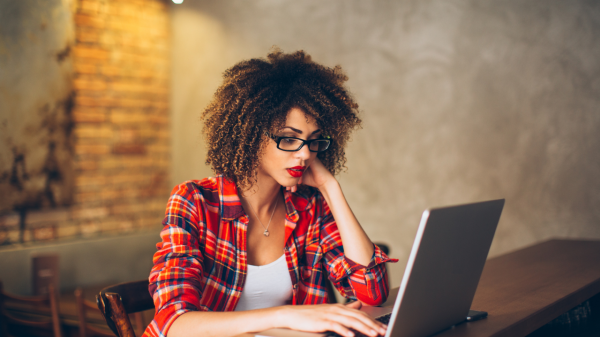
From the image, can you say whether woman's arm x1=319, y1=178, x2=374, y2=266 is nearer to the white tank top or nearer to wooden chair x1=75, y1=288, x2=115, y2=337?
the white tank top

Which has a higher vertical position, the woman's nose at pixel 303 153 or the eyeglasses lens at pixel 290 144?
the eyeglasses lens at pixel 290 144

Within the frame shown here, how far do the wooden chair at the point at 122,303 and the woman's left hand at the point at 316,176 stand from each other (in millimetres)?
557

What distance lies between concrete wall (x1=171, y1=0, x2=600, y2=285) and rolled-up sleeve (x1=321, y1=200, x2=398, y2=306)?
1523 mm

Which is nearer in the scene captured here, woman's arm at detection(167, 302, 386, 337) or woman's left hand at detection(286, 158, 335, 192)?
woman's arm at detection(167, 302, 386, 337)

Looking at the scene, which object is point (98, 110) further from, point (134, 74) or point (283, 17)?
point (283, 17)

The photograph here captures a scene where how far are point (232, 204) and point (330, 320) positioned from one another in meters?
0.56

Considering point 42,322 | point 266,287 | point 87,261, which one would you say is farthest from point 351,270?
point 87,261

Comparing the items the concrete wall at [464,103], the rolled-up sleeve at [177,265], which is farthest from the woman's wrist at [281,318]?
the concrete wall at [464,103]

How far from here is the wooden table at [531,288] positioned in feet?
3.32

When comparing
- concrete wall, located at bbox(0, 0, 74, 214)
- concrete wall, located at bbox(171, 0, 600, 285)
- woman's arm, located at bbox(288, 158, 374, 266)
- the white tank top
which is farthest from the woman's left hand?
concrete wall, located at bbox(0, 0, 74, 214)

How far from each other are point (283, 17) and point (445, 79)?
4.52 feet

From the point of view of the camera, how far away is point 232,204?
1.36 m

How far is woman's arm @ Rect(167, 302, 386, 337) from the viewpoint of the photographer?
885mm

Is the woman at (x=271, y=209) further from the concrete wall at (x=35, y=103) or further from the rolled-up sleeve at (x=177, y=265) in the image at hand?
the concrete wall at (x=35, y=103)
